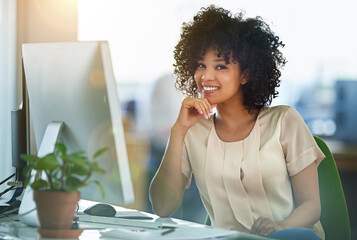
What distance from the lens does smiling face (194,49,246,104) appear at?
Answer: 1639 millimetres

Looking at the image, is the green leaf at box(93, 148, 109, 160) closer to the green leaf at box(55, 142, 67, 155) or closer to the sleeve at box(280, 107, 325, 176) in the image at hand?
the green leaf at box(55, 142, 67, 155)

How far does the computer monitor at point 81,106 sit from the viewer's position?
944 millimetres

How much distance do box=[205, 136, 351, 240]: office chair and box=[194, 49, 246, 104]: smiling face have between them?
0.38m

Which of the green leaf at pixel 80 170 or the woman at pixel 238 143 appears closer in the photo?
the green leaf at pixel 80 170

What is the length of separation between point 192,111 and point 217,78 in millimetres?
145

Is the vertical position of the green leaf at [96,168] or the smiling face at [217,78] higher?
the smiling face at [217,78]

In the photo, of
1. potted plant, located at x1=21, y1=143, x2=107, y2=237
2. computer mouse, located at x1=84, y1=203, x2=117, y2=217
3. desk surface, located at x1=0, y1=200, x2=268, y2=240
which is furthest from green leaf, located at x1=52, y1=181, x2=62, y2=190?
computer mouse, located at x1=84, y1=203, x2=117, y2=217

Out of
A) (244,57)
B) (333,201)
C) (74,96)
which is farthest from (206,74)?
(74,96)

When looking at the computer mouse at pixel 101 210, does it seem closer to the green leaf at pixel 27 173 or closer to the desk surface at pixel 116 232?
the desk surface at pixel 116 232

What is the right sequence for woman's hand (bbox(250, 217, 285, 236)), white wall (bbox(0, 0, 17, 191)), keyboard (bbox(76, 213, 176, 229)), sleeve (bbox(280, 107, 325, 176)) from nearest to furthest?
keyboard (bbox(76, 213, 176, 229)) < woman's hand (bbox(250, 217, 285, 236)) < sleeve (bbox(280, 107, 325, 176)) < white wall (bbox(0, 0, 17, 191))

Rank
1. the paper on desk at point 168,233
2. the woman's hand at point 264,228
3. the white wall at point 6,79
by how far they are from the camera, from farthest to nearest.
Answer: the white wall at point 6,79, the woman's hand at point 264,228, the paper on desk at point 168,233

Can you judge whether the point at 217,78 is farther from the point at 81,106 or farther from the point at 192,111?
the point at 81,106

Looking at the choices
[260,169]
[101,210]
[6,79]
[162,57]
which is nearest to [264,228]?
[260,169]

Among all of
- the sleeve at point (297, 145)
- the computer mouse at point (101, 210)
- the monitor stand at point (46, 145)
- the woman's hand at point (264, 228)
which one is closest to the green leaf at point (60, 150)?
the monitor stand at point (46, 145)
